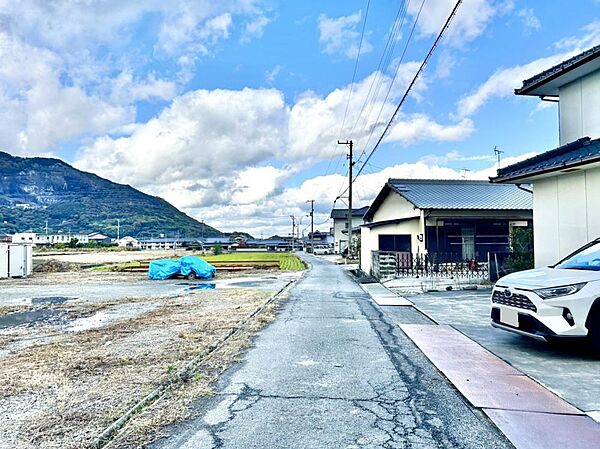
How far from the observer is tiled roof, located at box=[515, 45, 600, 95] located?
10.9m

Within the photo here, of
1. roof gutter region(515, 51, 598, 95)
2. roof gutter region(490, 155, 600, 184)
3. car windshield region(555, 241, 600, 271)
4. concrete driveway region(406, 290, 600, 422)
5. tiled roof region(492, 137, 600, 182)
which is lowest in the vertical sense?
concrete driveway region(406, 290, 600, 422)

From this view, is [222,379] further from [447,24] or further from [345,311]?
[447,24]

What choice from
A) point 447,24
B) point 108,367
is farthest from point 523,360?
point 447,24

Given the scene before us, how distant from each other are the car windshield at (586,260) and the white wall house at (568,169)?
9.72 ft

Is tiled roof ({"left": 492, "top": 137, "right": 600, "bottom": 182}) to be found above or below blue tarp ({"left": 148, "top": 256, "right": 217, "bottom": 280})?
above

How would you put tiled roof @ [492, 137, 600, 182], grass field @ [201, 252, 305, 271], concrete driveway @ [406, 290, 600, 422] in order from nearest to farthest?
1. concrete driveway @ [406, 290, 600, 422]
2. tiled roof @ [492, 137, 600, 182]
3. grass field @ [201, 252, 305, 271]

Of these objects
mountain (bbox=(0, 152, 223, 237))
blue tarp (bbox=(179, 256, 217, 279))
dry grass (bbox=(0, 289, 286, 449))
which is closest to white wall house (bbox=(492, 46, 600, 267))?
dry grass (bbox=(0, 289, 286, 449))

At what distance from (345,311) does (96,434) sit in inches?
298

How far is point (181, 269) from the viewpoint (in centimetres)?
2358

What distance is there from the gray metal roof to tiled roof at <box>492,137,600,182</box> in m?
9.71

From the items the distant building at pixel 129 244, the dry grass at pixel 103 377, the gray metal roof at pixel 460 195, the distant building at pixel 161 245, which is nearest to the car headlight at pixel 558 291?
the dry grass at pixel 103 377

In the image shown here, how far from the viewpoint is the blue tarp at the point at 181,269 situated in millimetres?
23125

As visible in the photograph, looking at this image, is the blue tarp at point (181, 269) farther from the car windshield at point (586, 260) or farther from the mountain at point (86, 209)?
the mountain at point (86, 209)

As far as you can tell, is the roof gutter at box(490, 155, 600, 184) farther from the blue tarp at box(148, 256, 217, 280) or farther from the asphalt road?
the blue tarp at box(148, 256, 217, 280)
